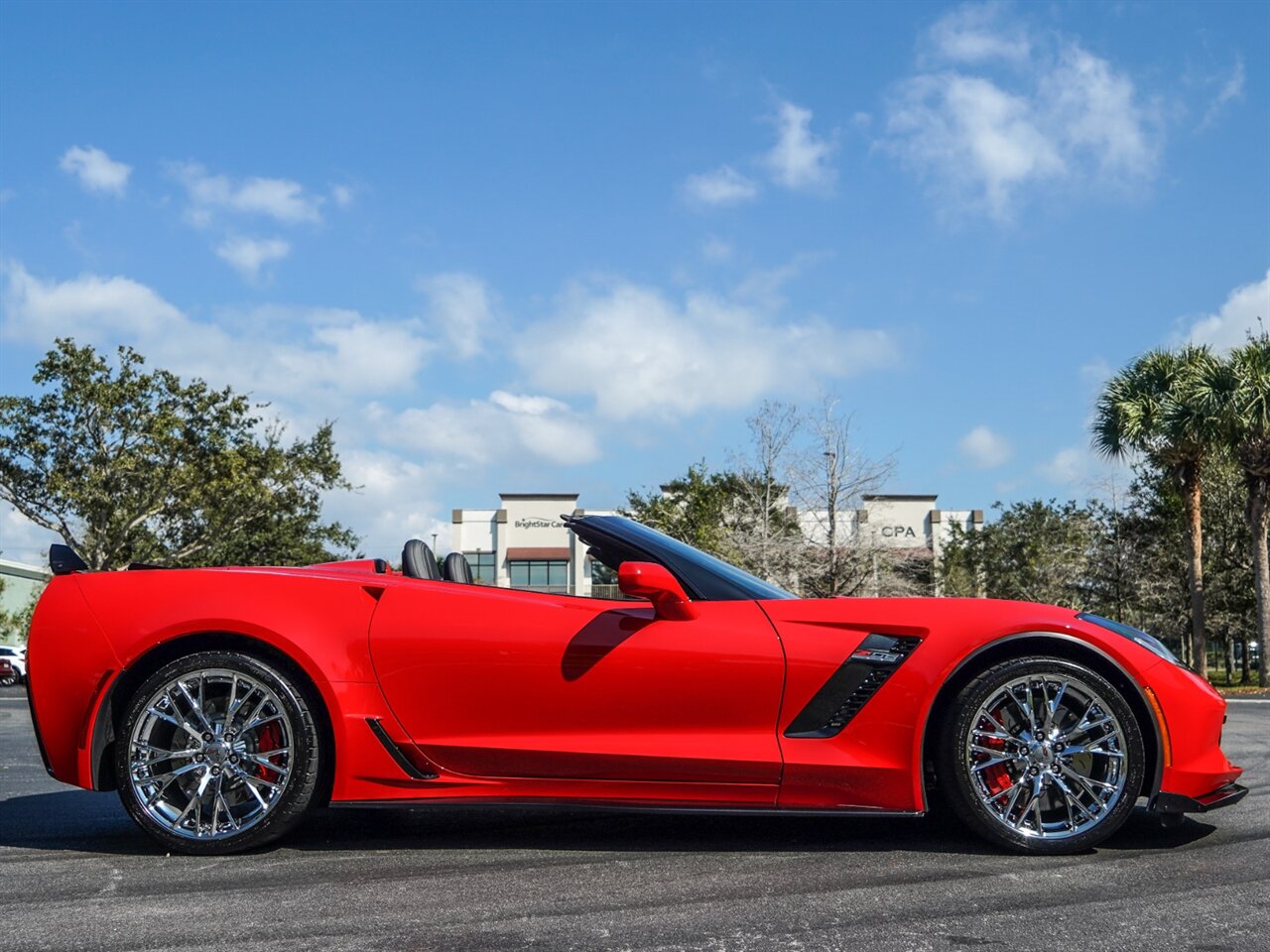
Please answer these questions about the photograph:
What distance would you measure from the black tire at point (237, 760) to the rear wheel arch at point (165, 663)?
0.10ft

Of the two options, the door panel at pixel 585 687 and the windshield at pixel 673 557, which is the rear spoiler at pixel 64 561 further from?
the windshield at pixel 673 557

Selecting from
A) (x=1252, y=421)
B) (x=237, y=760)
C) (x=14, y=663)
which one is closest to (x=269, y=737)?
(x=237, y=760)

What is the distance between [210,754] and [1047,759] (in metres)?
2.94

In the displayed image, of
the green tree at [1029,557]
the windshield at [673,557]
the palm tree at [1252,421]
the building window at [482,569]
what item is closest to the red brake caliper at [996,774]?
the windshield at [673,557]

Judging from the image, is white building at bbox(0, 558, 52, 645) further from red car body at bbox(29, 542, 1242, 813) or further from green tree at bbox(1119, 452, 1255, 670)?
red car body at bbox(29, 542, 1242, 813)

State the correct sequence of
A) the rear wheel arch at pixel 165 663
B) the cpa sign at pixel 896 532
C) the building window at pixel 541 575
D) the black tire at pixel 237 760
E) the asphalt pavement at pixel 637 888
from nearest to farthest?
the asphalt pavement at pixel 637 888
the black tire at pixel 237 760
the rear wheel arch at pixel 165 663
the building window at pixel 541 575
the cpa sign at pixel 896 532

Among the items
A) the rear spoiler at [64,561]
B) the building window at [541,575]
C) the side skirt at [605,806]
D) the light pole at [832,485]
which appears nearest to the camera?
the side skirt at [605,806]

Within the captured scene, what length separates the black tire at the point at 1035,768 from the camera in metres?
3.82

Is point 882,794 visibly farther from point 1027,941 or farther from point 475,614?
point 475,614

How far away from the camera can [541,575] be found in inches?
173

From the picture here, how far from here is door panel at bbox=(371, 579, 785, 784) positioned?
3.83 meters

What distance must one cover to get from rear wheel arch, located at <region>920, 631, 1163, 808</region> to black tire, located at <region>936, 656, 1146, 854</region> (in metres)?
0.04

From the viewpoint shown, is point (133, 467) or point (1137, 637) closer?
point (1137, 637)

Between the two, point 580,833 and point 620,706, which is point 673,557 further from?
point 580,833
